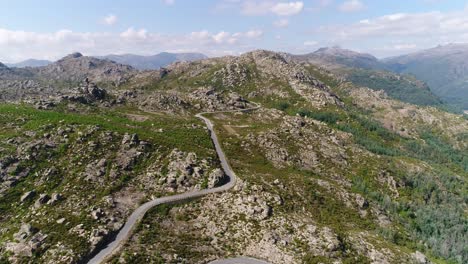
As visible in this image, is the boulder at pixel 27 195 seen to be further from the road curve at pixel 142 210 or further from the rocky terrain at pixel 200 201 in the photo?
the road curve at pixel 142 210

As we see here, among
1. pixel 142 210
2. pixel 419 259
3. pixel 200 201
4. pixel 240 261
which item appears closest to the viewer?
pixel 240 261

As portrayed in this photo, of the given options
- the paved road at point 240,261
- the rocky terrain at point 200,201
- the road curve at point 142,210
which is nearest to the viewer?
the road curve at point 142,210

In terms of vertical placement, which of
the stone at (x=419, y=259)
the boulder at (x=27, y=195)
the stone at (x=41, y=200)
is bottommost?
the stone at (x=419, y=259)

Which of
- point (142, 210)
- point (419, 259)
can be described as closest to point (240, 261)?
point (142, 210)

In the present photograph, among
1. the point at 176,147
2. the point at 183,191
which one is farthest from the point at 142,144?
the point at 183,191

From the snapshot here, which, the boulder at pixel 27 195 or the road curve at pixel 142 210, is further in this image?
the boulder at pixel 27 195

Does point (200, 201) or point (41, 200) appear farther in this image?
point (200, 201)

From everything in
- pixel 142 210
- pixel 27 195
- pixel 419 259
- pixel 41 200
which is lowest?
pixel 419 259

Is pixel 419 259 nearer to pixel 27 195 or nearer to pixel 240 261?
pixel 240 261

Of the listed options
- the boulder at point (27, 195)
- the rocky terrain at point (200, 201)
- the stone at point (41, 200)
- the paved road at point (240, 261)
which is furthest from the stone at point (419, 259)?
the boulder at point (27, 195)

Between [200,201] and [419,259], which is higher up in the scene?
[200,201]

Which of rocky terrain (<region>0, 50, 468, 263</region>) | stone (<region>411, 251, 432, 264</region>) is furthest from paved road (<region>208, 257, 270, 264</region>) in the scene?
stone (<region>411, 251, 432, 264</region>)

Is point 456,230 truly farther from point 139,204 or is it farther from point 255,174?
point 139,204

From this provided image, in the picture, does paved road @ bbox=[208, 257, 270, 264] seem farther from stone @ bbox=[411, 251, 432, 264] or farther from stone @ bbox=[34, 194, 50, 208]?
stone @ bbox=[34, 194, 50, 208]
